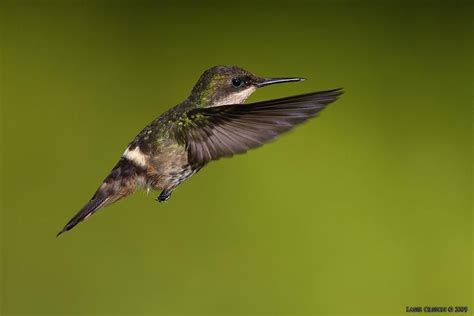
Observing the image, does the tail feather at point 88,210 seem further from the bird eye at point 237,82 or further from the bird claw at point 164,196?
the bird eye at point 237,82

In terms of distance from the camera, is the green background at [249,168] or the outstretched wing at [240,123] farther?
the green background at [249,168]

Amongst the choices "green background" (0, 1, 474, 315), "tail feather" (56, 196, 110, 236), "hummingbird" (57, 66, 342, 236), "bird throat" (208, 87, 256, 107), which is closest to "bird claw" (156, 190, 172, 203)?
"hummingbird" (57, 66, 342, 236)

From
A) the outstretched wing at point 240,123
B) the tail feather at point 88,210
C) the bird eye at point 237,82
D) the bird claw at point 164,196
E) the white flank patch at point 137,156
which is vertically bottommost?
the tail feather at point 88,210

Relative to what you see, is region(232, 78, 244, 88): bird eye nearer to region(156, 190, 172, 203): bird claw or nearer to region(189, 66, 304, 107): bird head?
region(189, 66, 304, 107): bird head

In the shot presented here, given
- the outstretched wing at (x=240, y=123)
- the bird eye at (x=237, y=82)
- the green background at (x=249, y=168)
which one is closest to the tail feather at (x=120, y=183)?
the outstretched wing at (x=240, y=123)

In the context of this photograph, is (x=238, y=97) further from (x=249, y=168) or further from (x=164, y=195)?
(x=249, y=168)
